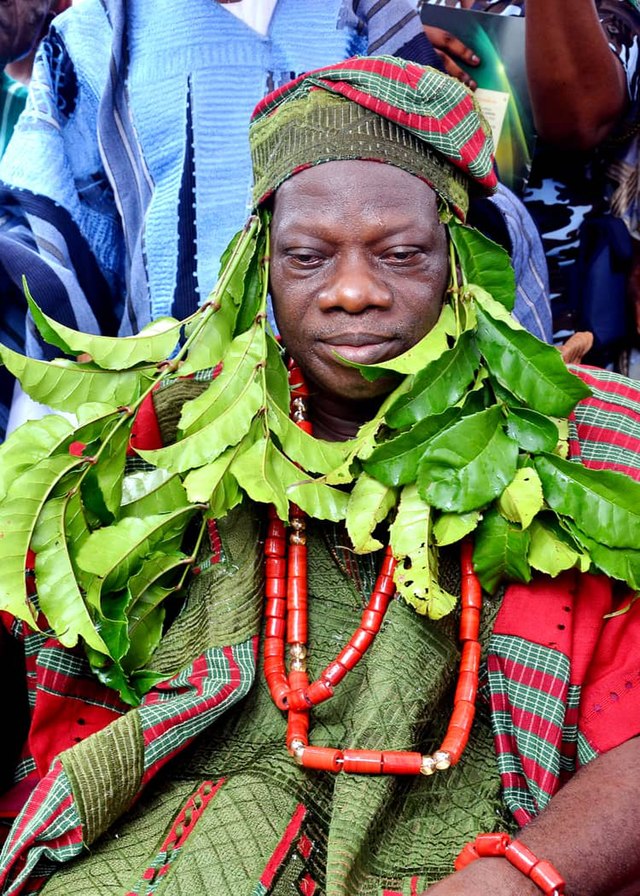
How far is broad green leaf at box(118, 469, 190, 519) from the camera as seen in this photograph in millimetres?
1617

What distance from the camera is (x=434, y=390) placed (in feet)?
5.02

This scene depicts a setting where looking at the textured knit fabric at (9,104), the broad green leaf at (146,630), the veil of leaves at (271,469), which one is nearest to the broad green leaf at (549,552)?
the veil of leaves at (271,469)

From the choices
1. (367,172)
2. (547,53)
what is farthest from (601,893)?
(547,53)

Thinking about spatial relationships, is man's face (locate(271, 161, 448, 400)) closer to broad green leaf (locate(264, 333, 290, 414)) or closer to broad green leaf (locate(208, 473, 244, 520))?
broad green leaf (locate(264, 333, 290, 414))

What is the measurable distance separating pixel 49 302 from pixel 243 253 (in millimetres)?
749

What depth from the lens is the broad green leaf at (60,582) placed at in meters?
1.46

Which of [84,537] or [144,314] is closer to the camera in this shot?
[84,537]

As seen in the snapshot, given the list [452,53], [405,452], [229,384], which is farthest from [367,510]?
[452,53]

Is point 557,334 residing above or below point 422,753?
above

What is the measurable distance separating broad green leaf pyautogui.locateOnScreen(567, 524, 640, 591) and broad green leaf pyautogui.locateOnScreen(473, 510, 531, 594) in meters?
0.08

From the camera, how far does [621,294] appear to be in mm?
2486

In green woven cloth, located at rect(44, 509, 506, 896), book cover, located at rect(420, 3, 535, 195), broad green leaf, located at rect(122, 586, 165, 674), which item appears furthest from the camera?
book cover, located at rect(420, 3, 535, 195)

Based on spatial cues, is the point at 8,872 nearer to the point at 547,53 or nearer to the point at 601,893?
the point at 601,893

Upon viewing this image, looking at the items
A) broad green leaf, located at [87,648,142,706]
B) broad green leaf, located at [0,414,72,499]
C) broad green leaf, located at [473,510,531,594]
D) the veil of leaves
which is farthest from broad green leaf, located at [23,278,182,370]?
broad green leaf, located at [473,510,531,594]
